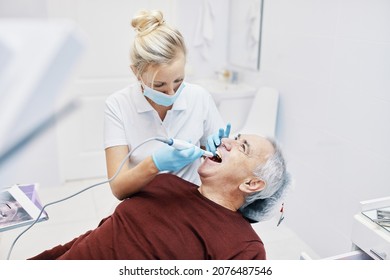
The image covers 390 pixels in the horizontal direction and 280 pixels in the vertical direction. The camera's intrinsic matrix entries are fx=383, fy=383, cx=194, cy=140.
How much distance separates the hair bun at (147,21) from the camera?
124 cm

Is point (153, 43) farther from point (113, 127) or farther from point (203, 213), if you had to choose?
point (203, 213)

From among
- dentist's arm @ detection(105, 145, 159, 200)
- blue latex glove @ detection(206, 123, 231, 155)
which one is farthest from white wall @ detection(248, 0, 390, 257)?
dentist's arm @ detection(105, 145, 159, 200)

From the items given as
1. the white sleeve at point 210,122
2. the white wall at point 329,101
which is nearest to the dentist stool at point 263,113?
the white wall at point 329,101

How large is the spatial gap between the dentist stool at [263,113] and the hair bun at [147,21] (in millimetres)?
1166

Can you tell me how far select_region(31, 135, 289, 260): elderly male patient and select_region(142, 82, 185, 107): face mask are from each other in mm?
226

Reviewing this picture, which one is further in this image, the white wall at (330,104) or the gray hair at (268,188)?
the white wall at (330,104)

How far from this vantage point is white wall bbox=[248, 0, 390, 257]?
1.65m

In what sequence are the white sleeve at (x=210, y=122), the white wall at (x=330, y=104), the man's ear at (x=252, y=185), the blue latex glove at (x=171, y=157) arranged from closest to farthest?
the blue latex glove at (x=171, y=157), the man's ear at (x=252, y=185), the white sleeve at (x=210, y=122), the white wall at (x=330, y=104)

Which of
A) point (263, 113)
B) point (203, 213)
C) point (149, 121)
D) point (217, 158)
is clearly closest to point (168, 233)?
point (203, 213)

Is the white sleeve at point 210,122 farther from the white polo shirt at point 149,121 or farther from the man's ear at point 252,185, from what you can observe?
the man's ear at point 252,185

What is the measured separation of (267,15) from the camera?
2.37 metres

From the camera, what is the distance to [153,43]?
120 centimetres

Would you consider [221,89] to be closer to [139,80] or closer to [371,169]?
[371,169]
